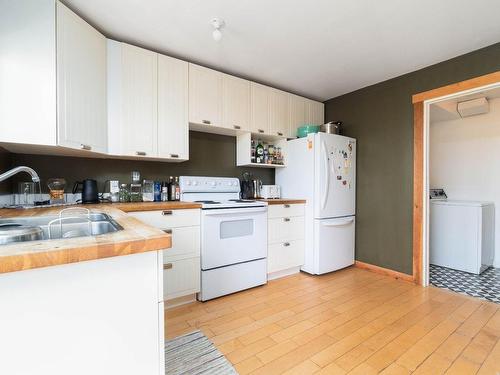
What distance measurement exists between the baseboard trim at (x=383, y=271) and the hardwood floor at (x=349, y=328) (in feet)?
0.43

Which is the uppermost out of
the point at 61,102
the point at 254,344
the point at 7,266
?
the point at 61,102

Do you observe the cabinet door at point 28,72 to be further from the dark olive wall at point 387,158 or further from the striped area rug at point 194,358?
the dark olive wall at point 387,158

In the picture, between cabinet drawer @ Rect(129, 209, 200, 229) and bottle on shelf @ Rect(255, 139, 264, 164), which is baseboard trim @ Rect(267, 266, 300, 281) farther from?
bottle on shelf @ Rect(255, 139, 264, 164)

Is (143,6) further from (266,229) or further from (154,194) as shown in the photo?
(266,229)

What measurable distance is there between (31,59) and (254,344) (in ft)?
7.60

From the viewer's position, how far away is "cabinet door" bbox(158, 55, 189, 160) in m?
2.27

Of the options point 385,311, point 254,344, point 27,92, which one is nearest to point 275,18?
point 27,92

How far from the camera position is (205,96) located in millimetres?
2504

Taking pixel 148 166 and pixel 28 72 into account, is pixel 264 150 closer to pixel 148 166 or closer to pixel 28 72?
pixel 148 166

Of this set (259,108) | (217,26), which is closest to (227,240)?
(259,108)

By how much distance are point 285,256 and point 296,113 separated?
1886 millimetres

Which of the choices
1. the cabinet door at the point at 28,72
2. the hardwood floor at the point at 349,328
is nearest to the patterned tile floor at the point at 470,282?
the hardwood floor at the point at 349,328

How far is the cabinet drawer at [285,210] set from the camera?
2.70 meters

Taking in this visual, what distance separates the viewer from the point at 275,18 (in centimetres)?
185
